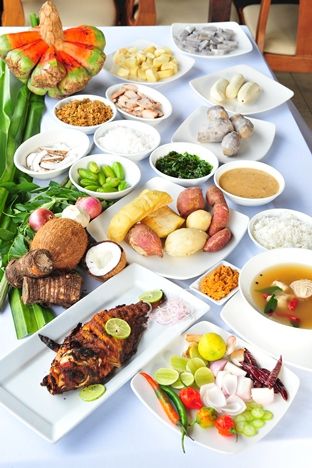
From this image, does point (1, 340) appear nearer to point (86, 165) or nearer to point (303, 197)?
point (86, 165)

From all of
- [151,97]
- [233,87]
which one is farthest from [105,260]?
[233,87]

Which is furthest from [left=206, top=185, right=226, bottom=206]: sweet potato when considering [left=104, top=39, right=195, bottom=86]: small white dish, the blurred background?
the blurred background

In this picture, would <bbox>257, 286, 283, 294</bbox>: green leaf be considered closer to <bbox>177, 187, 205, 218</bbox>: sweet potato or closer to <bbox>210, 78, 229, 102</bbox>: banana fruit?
<bbox>177, 187, 205, 218</bbox>: sweet potato

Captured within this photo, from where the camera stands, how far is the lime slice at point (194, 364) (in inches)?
44.3

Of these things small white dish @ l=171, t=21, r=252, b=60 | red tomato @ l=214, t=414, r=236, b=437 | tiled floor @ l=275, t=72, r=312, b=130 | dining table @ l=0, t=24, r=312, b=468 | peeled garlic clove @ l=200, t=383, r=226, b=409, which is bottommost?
tiled floor @ l=275, t=72, r=312, b=130

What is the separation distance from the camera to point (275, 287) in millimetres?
1265

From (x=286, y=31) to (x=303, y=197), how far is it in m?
1.72

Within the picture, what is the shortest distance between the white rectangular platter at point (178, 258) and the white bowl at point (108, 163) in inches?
1.4

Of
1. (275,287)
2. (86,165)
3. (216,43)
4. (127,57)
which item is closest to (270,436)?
(275,287)

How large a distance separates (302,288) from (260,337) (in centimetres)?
14

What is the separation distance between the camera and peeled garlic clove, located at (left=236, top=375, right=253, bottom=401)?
1079 millimetres

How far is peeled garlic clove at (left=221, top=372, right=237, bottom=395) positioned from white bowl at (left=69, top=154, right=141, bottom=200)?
62 cm

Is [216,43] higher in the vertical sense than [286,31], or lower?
higher

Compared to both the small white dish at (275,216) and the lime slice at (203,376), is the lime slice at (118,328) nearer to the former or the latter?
the lime slice at (203,376)
